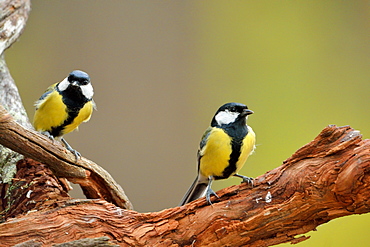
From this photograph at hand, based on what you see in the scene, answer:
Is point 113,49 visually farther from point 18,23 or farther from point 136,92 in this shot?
point 18,23

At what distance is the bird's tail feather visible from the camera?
61.0 inches

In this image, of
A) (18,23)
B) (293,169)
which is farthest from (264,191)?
(18,23)

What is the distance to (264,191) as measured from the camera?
1226 millimetres

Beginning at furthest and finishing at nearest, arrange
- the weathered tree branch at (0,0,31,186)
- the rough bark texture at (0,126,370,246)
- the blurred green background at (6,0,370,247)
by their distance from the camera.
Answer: the blurred green background at (6,0,370,247), the weathered tree branch at (0,0,31,186), the rough bark texture at (0,126,370,246)

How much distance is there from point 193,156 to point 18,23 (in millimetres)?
1301

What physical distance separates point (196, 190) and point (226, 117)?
12.5 inches

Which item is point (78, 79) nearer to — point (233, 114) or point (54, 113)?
point (54, 113)

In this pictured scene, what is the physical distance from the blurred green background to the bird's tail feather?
3.32 feet

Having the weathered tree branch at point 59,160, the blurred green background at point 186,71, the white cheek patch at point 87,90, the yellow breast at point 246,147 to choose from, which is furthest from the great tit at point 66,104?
the blurred green background at point 186,71

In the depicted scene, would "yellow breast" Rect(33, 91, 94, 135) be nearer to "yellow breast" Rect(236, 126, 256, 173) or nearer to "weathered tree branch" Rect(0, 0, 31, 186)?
"weathered tree branch" Rect(0, 0, 31, 186)

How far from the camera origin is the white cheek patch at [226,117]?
143 centimetres

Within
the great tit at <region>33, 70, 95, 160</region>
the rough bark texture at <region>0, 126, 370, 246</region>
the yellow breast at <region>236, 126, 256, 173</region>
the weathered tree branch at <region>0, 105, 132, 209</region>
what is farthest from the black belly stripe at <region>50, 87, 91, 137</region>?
the yellow breast at <region>236, 126, 256, 173</region>

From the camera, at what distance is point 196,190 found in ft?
5.19

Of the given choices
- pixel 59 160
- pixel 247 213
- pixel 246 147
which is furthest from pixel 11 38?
pixel 247 213
